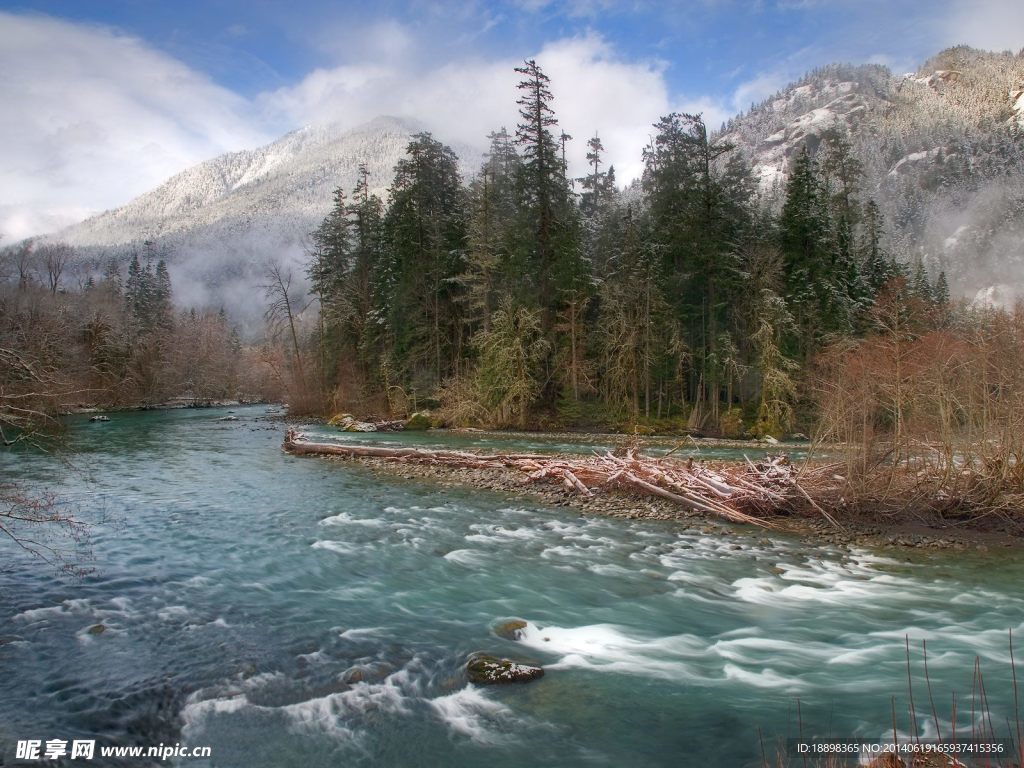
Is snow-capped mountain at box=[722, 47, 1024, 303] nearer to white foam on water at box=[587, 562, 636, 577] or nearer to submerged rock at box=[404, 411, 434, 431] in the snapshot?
submerged rock at box=[404, 411, 434, 431]

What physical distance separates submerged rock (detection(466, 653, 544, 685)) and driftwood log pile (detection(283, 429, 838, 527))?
310 inches

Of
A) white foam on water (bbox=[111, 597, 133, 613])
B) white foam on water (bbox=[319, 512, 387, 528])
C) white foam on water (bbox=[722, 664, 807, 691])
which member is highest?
white foam on water (bbox=[319, 512, 387, 528])

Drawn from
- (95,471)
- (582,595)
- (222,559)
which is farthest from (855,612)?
(95,471)

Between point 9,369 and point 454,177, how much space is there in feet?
126

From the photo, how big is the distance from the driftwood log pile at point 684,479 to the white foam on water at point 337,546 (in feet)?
21.2

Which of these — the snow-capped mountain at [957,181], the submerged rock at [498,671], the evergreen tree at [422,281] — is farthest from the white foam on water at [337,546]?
the snow-capped mountain at [957,181]

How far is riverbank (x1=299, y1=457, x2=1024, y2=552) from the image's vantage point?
10797 millimetres

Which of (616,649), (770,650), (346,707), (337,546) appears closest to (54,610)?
(337,546)

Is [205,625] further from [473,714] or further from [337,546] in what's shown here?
[473,714]

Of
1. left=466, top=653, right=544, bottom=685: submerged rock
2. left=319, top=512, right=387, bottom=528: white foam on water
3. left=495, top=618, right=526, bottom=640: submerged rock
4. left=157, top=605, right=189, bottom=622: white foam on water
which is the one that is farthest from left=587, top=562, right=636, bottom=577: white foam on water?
left=157, top=605, right=189, bottom=622: white foam on water

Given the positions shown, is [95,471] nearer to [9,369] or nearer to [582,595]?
[9,369]

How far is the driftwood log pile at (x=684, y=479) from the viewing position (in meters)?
12.7

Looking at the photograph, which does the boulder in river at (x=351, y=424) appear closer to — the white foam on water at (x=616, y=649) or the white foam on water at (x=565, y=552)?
the white foam on water at (x=565, y=552)

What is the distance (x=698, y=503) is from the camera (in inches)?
516
